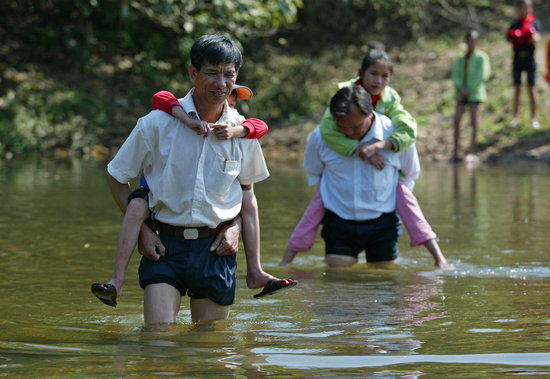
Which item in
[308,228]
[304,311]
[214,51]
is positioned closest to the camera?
[214,51]

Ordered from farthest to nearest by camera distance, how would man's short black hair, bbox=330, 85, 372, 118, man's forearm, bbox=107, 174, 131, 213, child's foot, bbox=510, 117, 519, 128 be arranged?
child's foot, bbox=510, 117, 519, 128 → man's short black hair, bbox=330, 85, 372, 118 → man's forearm, bbox=107, 174, 131, 213

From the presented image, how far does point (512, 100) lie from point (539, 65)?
5.86 ft

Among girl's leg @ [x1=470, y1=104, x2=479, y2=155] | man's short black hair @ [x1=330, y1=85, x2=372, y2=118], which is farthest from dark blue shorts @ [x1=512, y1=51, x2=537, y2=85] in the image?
man's short black hair @ [x1=330, y1=85, x2=372, y2=118]

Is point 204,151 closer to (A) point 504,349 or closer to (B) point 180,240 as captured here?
(B) point 180,240

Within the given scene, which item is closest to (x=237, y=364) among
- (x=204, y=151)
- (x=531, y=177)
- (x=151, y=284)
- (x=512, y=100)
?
(x=151, y=284)

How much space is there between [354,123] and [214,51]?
8.58ft

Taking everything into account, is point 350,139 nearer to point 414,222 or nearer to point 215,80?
point 414,222

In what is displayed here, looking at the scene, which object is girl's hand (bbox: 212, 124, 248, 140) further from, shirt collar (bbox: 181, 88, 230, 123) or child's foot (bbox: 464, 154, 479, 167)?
child's foot (bbox: 464, 154, 479, 167)

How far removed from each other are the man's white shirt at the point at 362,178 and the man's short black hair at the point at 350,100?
30 centimetres

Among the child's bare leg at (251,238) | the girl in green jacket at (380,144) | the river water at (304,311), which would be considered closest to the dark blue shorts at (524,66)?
the river water at (304,311)

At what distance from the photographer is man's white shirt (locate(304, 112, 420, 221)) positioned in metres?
8.14

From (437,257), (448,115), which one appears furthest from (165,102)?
(448,115)

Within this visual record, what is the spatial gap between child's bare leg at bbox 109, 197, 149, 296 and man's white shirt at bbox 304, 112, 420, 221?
2.83 m

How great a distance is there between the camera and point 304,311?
6.64 meters
